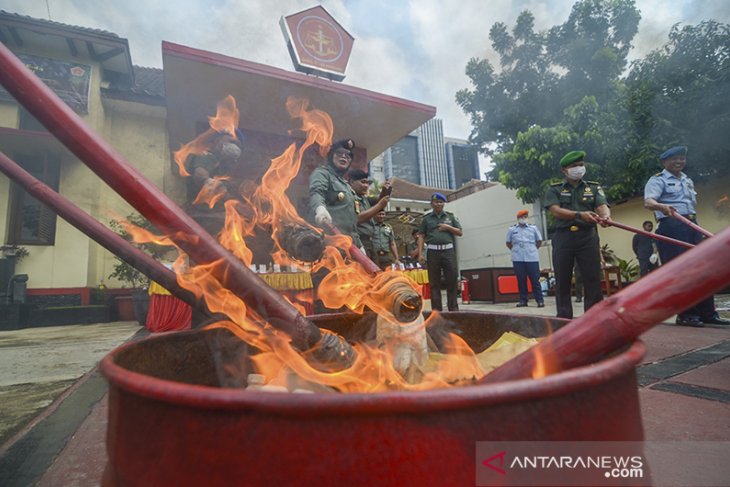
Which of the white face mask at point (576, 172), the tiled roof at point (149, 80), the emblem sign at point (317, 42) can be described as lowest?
the white face mask at point (576, 172)

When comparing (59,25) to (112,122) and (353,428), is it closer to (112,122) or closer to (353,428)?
(112,122)

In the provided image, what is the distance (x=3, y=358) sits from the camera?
11.2 ft

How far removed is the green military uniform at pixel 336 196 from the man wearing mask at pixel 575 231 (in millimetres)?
2216

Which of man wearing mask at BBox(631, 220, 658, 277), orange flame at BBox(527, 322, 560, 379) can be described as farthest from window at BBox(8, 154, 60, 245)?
man wearing mask at BBox(631, 220, 658, 277)

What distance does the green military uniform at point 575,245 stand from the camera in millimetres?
3682

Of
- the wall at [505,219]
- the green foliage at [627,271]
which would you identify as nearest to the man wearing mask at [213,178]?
the green foliage at [627,271]

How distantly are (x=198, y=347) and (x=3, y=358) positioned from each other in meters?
3.62

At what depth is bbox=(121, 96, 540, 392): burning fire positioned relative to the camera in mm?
1079

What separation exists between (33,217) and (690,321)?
38.0ft

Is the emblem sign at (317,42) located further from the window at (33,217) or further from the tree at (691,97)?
the tree at (691,97)

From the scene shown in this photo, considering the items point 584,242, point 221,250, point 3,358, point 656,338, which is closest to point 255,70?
point 3,358

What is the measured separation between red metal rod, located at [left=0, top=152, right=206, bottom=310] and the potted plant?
4634mm

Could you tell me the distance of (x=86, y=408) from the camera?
1.86m

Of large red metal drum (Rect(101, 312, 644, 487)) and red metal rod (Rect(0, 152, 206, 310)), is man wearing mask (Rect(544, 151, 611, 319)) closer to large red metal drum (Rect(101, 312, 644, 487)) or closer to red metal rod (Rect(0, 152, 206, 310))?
large red metal drum (Rect(101, 312, 644, 487))
